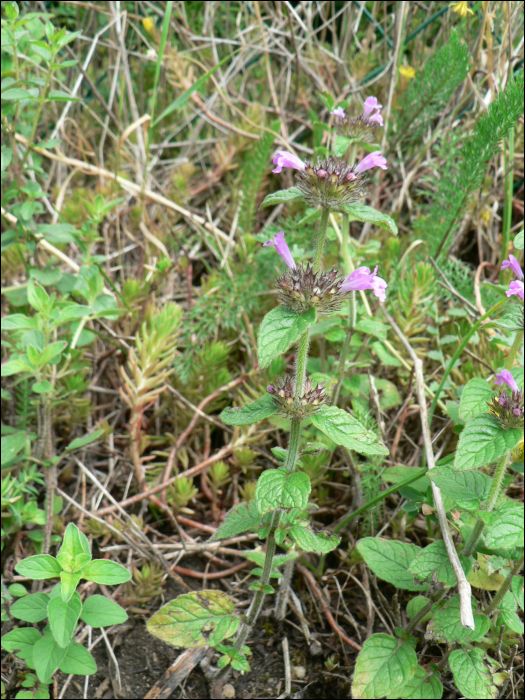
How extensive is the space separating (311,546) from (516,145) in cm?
243

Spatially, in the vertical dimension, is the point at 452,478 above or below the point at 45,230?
below

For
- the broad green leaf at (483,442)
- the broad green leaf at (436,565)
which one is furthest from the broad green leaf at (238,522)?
the broad green leaf at (483,442)

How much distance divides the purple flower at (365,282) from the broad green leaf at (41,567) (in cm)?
97

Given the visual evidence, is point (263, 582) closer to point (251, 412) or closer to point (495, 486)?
point (251, 412)

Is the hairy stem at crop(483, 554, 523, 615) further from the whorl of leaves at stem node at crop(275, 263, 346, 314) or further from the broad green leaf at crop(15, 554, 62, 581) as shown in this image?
the broad green leaf at crop(15, 554, 62, 581)

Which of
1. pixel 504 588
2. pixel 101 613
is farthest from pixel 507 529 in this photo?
pixel 101 613

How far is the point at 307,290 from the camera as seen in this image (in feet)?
4.29

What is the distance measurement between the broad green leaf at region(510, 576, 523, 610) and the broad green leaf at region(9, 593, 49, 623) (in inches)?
46.7

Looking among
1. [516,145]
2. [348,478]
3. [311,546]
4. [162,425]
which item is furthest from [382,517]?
[516,145]

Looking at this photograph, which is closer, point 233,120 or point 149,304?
point 149,304

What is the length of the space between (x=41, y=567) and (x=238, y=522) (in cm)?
49

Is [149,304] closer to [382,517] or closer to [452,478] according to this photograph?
[382,517]

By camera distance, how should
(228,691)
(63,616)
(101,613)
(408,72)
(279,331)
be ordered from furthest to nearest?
(408,72), (228,691), (101,613), (63,616), (279,331)

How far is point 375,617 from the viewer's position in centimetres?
192
